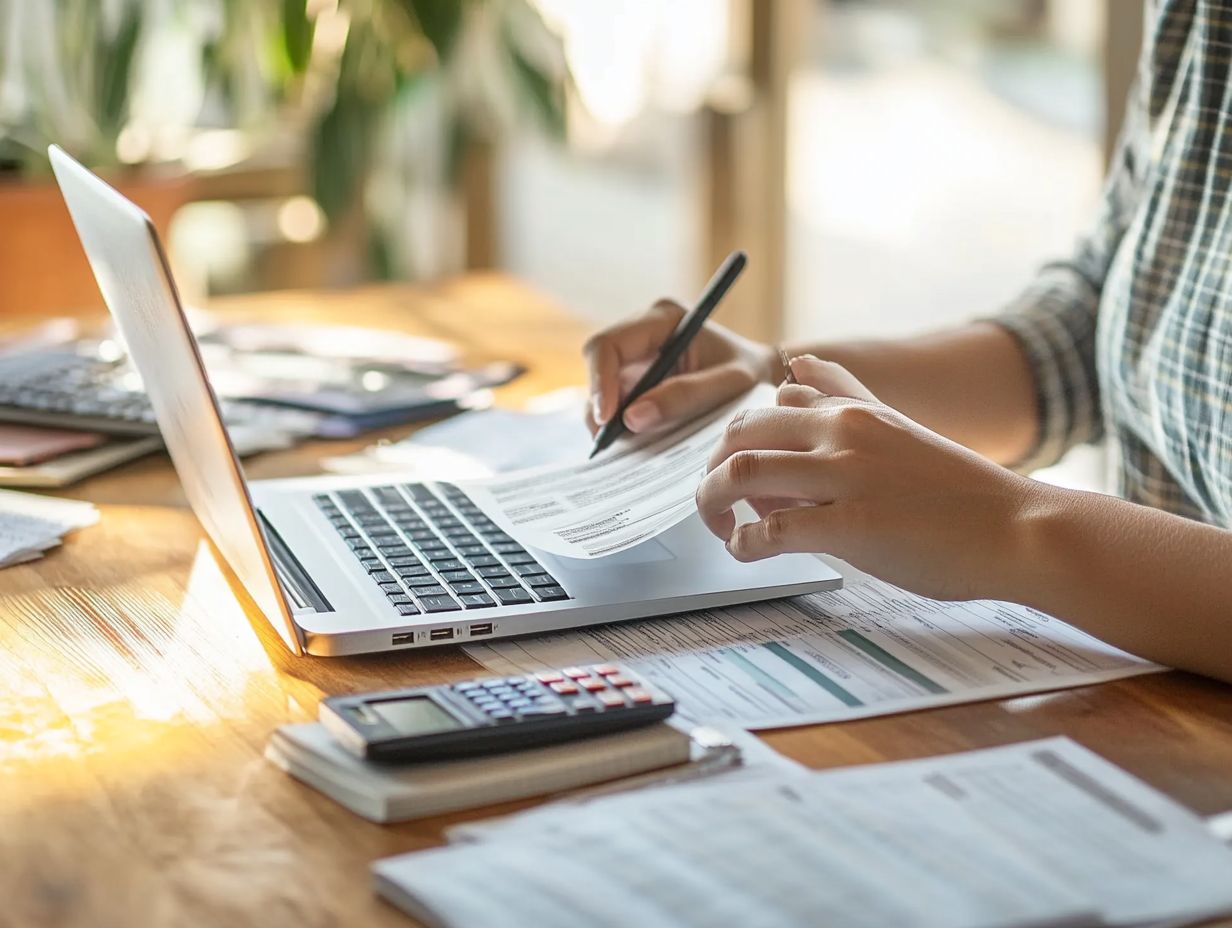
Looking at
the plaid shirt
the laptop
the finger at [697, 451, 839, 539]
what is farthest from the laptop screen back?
the plaid shirt

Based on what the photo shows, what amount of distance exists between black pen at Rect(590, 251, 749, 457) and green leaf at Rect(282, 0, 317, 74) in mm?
1542

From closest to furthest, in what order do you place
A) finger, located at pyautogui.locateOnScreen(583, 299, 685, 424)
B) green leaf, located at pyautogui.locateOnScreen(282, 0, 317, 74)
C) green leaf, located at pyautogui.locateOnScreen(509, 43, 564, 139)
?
finger, located at pyautogui.locateOnScreen(583, 299, 685, 424), green leaf, located at pyautogui.locateOnScreen(282, 0, 317, 74), green leaf, located at pyautogui.locateOnScreen(509, 43, 564, 139)

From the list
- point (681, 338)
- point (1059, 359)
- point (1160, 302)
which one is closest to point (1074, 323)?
point (1059, 359)

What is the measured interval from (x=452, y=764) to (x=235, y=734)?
0.43 feet

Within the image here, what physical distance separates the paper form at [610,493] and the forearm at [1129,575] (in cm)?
19

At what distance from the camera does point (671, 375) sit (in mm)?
1193

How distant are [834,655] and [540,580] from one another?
18 centimetres

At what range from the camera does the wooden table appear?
602mm

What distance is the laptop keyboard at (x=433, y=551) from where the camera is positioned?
2.83 ft

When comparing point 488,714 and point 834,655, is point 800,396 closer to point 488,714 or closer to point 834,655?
point 834,655

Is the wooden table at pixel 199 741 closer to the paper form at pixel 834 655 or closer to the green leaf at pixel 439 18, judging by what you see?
the paper form at pixel 834 655

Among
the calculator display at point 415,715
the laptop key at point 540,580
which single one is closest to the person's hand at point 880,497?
the laptop key at point 540,580

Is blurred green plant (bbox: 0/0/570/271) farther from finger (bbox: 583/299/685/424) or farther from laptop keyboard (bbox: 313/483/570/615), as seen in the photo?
laptop keyboard (bbox: 313/483/570/615)

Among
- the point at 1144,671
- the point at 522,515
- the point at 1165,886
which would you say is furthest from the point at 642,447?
the point at 1165,886
